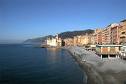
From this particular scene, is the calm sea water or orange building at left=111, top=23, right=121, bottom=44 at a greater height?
orange building at left=111, top=23, right=121, bottom=44

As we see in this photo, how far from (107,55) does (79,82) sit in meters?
38.8

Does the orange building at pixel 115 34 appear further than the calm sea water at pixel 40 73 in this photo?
Yes

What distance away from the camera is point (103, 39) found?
523 ft

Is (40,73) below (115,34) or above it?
below

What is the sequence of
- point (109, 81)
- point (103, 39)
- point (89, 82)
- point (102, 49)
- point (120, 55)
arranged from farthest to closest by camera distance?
point (103, 39)
point (102, 49)
point (120, 55)
point (89, 82)
point (109, 81)

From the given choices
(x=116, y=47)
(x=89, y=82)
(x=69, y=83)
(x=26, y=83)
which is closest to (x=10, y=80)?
(x=26, y=83)

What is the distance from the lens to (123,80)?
142 feet

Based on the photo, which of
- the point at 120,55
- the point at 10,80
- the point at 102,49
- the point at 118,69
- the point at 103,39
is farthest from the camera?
the point at 103,39

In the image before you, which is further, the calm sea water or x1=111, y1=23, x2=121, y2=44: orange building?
x1=111, y1=23, x2=121, y2=44: orange building

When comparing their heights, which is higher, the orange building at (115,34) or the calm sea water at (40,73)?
the orange building at (115,34)

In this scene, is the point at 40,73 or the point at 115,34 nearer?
the point at 40,73

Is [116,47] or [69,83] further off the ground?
[116,47]

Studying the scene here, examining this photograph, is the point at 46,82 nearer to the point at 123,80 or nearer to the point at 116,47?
the point at 123,80

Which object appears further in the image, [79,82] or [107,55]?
[107,55]
